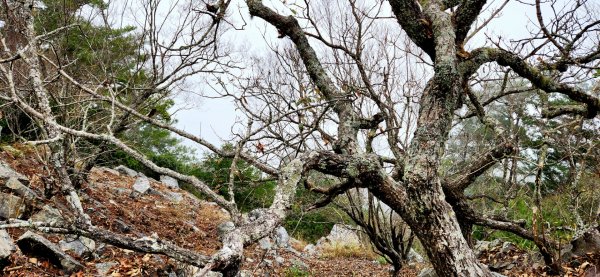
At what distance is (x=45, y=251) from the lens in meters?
3.96

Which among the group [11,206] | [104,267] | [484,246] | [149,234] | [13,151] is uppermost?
[484,246]

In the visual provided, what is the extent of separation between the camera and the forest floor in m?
4.09

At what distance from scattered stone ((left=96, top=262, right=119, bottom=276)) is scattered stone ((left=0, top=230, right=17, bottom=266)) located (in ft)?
2.54

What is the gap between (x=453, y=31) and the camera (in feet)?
8.31

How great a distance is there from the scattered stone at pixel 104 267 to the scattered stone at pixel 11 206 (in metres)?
1.06

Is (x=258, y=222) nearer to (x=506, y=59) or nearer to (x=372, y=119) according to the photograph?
(x=372, y=119)

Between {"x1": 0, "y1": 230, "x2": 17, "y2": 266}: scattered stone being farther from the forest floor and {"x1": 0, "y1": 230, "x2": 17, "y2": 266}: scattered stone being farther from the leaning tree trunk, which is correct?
the leaning tree trunk

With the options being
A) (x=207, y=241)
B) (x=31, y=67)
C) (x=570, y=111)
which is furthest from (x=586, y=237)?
(x=31, y=67)

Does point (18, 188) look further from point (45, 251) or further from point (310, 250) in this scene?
point (310, 250)

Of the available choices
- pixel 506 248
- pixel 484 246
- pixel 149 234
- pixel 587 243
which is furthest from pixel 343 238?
Answer: pixel 587 243

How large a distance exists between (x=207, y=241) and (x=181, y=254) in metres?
5.91

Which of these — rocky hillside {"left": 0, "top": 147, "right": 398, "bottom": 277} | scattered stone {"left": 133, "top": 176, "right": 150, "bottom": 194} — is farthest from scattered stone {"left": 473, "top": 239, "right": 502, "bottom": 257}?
scattered stone {"left": 133, "top": 176, "right": 150, "bottom": 194}

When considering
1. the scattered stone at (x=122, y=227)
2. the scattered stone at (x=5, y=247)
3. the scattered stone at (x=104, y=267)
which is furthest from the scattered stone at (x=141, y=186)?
the scattered stone at (x=5, y=247)

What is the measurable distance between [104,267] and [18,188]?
5.02ft
